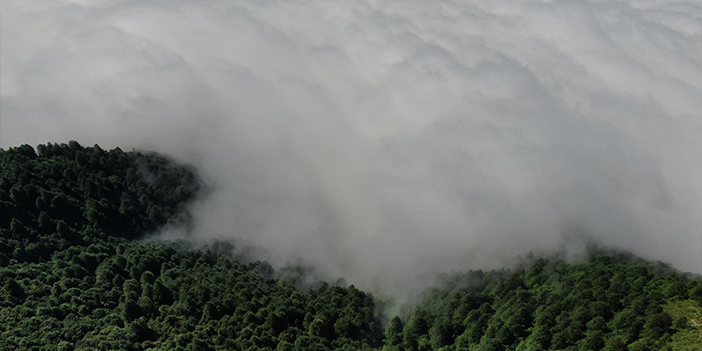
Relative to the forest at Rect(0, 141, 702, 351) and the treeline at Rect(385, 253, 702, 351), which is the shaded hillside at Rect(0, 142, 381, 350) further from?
the treeline at Rect(385, 253, 702, 351)

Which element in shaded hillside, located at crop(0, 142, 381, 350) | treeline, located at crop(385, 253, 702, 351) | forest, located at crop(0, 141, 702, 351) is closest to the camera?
treeline, located at crop(385, 253, 702, 351)

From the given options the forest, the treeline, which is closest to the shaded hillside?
the forest

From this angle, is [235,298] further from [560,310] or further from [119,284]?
[560,310]

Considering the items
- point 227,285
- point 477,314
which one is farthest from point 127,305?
point 477,314

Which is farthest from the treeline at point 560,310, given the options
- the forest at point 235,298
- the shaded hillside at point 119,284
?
the shaded hillside at point 119,284

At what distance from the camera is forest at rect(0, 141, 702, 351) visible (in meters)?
115

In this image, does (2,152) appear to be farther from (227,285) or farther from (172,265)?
(227,285)

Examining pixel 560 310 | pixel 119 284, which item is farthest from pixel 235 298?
pixel 560 310

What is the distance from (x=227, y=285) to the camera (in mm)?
145125

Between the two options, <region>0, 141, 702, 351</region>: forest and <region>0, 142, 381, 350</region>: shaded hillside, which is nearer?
<region>0, 141, 702, 351</region>: forest

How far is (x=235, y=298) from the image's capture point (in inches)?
5340

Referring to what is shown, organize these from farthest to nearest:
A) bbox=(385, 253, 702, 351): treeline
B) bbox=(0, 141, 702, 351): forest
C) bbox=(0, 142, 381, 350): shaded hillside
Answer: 1. bbox=(0, 142, 381, 350): shaded hillside
2. bbox=(0, 141, 702, 351): forest
3. bbox=(385, 253, 702, 351): treeline

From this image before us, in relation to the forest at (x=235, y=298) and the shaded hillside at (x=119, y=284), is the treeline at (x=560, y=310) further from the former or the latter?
the shaded hillside at (x=119, y=284)

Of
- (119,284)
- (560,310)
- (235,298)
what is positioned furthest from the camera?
(119,284)
